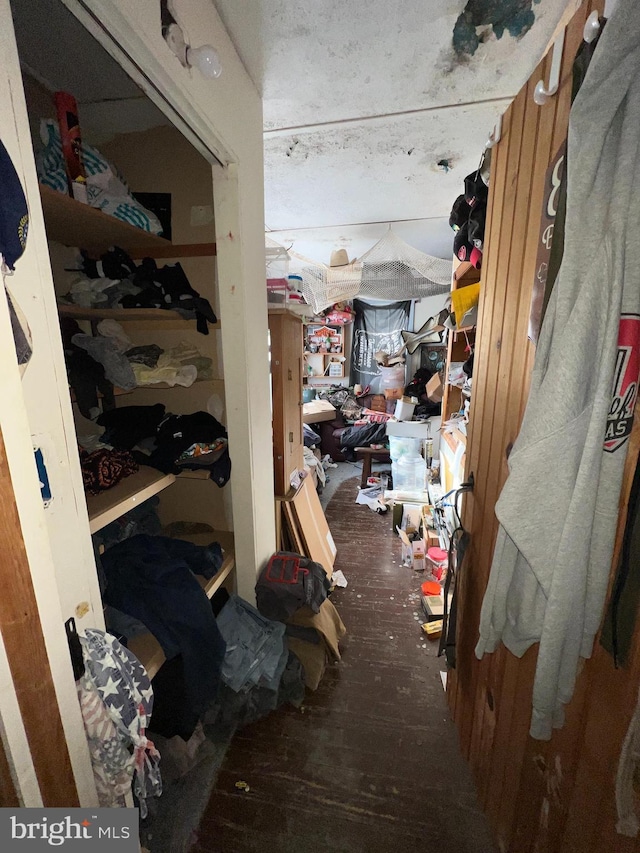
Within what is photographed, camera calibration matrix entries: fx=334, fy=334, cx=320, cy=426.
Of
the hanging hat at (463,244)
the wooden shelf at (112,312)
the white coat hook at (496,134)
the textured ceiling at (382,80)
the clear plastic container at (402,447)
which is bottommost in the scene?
the clear plastic container at (402,447)

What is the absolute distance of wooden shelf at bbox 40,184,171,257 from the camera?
973 mm

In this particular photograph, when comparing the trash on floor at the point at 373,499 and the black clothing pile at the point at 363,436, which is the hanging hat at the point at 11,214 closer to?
the trash on floor at the point at 373,499

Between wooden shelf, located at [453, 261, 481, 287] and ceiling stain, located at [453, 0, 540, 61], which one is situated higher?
ceiling stain, located at [453, 0, 540, 61]

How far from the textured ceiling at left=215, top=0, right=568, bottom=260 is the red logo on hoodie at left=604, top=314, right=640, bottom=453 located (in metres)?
1.17

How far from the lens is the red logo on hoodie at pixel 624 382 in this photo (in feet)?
1.98

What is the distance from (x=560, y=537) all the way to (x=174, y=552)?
4.40 ft

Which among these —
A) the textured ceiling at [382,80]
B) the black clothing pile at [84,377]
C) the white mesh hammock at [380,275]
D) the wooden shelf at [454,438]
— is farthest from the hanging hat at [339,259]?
the black clothing pile at [84,377]

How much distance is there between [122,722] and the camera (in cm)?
74

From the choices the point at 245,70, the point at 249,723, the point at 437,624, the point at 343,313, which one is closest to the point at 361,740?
the point at 249,723

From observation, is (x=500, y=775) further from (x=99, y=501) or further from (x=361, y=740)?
(x=99, y=501)

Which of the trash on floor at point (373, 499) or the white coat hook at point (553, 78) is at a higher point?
the white coat hook at point (553, 78)

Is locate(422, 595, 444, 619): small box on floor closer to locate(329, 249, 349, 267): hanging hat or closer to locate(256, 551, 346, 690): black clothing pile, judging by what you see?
locate(256, 551, 346, 690): black clothing pile

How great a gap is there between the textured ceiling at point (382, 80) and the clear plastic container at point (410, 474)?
7.54 feet

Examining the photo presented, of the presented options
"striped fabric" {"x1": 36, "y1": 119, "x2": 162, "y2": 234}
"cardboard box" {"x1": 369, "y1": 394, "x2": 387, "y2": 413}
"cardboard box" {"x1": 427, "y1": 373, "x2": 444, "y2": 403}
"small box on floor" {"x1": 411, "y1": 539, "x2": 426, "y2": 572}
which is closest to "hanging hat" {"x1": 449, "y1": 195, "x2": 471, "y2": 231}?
"striped fabric" {"x1": 36, "y1": 119, "x2": 162, "y2": 234}
